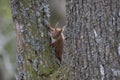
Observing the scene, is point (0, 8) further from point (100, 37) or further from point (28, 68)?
point (100, 37)

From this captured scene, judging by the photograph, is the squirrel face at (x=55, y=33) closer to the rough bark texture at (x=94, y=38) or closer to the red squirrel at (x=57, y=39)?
the red squirrel at (x=57, y=39)

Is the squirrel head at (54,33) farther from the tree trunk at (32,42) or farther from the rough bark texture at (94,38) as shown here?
the rough bark texture at (94,38)

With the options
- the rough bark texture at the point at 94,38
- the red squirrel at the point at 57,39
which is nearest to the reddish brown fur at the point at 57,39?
the red squirrel at the point at 57,39

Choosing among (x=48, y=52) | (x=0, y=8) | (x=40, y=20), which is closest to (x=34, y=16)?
(x=40, y=20)

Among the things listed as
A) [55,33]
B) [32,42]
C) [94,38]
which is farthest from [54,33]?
[94,38]

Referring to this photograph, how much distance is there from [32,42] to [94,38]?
0.63 metres

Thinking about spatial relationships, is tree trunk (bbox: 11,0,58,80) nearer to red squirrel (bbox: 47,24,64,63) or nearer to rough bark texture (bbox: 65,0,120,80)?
red squirrel (bbox: 47,24,64,63)

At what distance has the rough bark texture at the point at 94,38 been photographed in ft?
8.99

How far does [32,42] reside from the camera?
3238 millimetres

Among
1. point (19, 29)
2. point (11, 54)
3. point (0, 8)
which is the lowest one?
point (11, 54)

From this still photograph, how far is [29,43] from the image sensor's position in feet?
10.6

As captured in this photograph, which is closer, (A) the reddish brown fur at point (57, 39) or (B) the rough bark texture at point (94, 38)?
(B) the rough bark texture at point (94, 38)

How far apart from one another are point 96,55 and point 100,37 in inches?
4.7

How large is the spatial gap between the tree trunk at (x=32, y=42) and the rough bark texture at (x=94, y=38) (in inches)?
16.6
